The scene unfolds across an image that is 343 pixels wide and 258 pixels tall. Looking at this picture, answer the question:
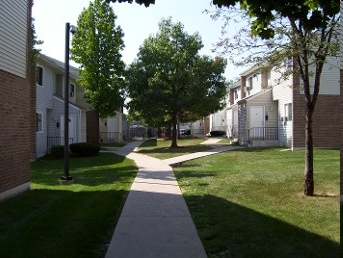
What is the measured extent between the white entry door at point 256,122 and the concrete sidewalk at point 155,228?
56.3ft

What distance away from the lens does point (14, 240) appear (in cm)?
643

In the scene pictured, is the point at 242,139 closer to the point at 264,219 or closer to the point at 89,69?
the point at 89,69

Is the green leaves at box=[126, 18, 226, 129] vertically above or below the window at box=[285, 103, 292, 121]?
above

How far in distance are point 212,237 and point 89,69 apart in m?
24.7

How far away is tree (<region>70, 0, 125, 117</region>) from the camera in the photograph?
2984 cm

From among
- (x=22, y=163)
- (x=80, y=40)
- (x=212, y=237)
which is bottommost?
(x=212, y=237)

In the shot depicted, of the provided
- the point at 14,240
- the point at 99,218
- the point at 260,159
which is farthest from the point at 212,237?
the point at 260,159

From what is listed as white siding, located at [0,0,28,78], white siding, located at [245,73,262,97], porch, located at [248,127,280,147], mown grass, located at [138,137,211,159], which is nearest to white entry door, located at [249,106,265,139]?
porch, located at [248,127,280,147]

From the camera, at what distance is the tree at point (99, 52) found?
1175 inches

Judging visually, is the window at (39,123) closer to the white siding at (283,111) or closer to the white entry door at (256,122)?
the white entry door at (256,122)

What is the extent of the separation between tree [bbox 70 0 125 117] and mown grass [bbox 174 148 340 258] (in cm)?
1620

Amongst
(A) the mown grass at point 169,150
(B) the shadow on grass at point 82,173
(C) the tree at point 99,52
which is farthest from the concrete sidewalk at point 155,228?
(C) the tree at point 99,52

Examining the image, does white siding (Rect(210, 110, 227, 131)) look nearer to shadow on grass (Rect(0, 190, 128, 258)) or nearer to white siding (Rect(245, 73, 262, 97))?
white siding (Rect(245, 73, 262, 97))

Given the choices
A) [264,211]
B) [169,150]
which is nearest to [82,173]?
[264,211]
